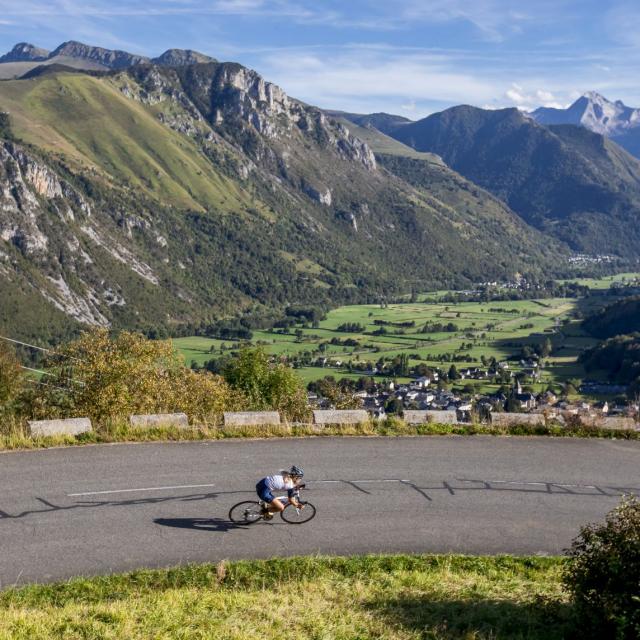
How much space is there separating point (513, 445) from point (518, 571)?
7.56 metres

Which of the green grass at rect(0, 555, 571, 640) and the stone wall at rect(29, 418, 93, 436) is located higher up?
the stone wall at rect(29, 418, 93, 436)

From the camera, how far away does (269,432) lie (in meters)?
19.0

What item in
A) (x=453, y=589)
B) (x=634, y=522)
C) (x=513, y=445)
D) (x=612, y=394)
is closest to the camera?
(x=634, y=522)

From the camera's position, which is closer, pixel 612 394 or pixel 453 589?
pixel 453 589

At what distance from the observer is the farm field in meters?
123

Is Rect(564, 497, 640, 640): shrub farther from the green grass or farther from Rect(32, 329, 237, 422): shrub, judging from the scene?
Rect(32, 329, 237, 422): shrub

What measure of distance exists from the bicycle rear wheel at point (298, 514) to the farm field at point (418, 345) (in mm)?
87358

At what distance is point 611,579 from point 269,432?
11.5 metres

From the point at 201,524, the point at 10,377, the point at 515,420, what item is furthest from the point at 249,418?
the point at 10,377

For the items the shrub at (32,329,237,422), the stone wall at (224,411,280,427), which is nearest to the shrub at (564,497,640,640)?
the stone wall at (224,411,280,427)

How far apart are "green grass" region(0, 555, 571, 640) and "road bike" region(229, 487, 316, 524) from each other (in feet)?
6.41

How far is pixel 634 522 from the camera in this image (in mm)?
9008

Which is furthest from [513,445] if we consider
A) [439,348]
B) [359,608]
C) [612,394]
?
[439,348]

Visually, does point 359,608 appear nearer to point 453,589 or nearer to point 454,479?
point 453,589
